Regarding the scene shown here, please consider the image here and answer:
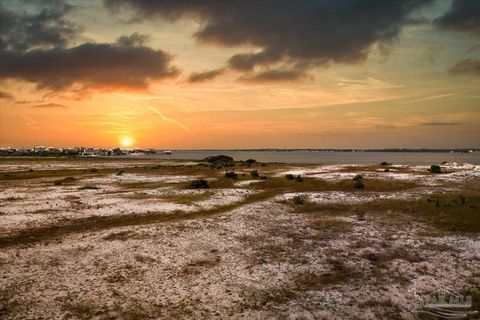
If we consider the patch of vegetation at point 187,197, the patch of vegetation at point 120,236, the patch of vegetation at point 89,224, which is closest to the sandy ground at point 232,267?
the patch of vegetation at point 120,236

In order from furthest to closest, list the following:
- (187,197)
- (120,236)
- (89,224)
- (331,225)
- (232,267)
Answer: (187,197) < (89,224) < (331,225) < (120,236) < (232,267)

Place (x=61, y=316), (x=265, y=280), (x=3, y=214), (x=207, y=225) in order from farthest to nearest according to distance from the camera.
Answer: (x=3, y=214), (x=207, y=225), (x=265, y=280), (x=61, y=316)

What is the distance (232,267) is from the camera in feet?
51.1

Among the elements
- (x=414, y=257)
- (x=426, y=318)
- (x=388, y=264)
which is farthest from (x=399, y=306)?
(x=414, y=257)

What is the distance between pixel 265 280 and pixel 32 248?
11710 mm

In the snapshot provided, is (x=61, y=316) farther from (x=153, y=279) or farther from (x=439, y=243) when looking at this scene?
(x=439, y=243)

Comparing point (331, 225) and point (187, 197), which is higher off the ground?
point (187, 197)

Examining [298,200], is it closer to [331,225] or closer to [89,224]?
[331,225]

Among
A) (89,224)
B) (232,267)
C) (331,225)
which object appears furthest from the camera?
(89,224)

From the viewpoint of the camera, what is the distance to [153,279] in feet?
46.6

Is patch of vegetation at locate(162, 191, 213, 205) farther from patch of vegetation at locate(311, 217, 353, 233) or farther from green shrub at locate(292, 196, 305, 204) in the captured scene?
patch of vegetation at locate(311, 217, 353, 233)

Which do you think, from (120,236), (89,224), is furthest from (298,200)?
(89,224)

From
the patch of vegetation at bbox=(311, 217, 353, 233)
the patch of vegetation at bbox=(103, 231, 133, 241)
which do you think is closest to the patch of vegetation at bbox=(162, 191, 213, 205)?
the patch of vegetation at bbox=(103, 231, 133, 241)

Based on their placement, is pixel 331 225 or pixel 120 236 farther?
pixel 331 225
